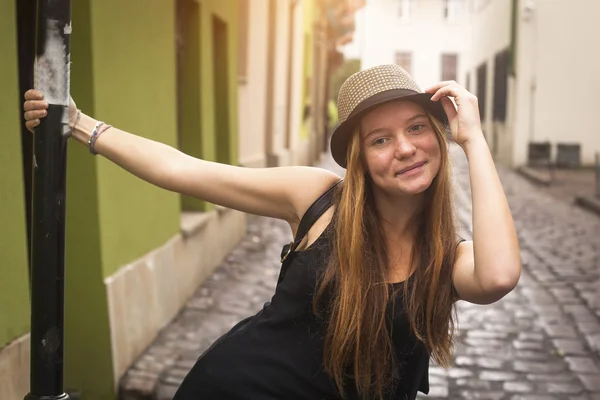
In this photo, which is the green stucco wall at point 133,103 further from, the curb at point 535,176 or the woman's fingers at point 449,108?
the curb at point 535,176

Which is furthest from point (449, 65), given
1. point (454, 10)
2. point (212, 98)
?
point (212, 98)

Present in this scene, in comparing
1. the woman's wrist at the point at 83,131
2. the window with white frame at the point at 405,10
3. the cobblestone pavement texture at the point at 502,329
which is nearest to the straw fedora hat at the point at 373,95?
the woman's wrist at the point at 83,131

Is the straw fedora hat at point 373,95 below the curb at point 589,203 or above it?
above

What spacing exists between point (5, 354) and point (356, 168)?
207cm

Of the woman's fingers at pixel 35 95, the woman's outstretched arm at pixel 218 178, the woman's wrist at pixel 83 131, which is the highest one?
the woman's fingers at pixel 35 95

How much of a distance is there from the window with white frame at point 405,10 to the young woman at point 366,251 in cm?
4204

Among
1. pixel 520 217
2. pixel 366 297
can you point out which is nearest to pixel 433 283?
pixel 366 297

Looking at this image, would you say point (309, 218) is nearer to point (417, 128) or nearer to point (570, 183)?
point (417, 128)

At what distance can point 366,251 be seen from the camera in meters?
2.53

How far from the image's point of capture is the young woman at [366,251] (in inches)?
96.3

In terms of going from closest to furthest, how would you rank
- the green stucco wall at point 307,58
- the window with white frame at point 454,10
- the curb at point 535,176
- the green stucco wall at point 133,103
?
the green stucco wall at point 133,103
the curb at point 535,176
the green stucco wall at point 307,58
the window with white frame at point 454,10

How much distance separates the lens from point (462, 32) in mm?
42375

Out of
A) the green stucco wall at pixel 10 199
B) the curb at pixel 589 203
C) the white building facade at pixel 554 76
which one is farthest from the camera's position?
the white building facade at pixel 554 76

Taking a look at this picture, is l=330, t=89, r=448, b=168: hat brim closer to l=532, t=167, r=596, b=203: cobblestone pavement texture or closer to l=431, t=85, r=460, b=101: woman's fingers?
l=431, t=85, r=460, b=101: woman's fingers
